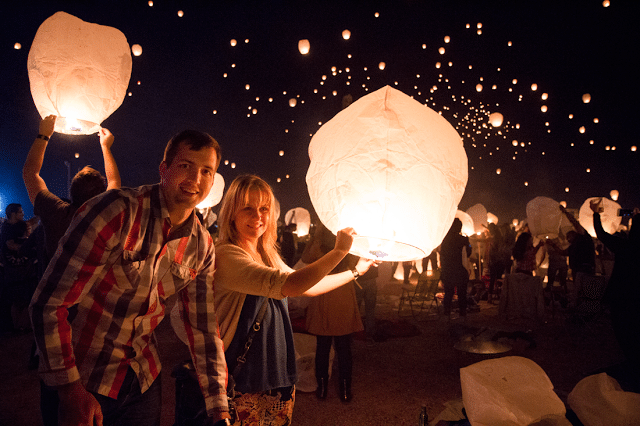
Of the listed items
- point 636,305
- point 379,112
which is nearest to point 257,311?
point 379,112

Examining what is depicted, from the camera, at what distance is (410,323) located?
6957mm

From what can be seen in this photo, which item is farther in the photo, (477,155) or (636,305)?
(477,155)

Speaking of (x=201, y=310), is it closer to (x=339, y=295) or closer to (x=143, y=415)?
(x=143, y=415)

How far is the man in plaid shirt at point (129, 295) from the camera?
1.08 meters

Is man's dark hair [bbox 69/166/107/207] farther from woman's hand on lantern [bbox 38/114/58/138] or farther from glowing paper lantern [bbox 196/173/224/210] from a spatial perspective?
glowing paper lantern [bbox 196/173/224/210]

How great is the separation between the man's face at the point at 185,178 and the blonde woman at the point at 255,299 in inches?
14.4

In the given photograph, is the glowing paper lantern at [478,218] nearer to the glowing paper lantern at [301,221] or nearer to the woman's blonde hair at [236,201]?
the glowing paper lantern at [301,221]

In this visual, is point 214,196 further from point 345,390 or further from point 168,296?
point 168,296

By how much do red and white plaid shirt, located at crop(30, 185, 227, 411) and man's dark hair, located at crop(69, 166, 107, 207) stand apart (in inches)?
60.7

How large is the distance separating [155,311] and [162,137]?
19.9 m

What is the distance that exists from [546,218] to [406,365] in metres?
6.15

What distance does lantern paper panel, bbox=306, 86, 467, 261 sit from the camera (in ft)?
4.55

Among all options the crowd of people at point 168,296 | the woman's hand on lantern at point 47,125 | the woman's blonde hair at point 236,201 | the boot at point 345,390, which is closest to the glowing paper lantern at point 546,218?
the boot at point 345,390

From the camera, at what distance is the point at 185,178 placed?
4.60 feet
